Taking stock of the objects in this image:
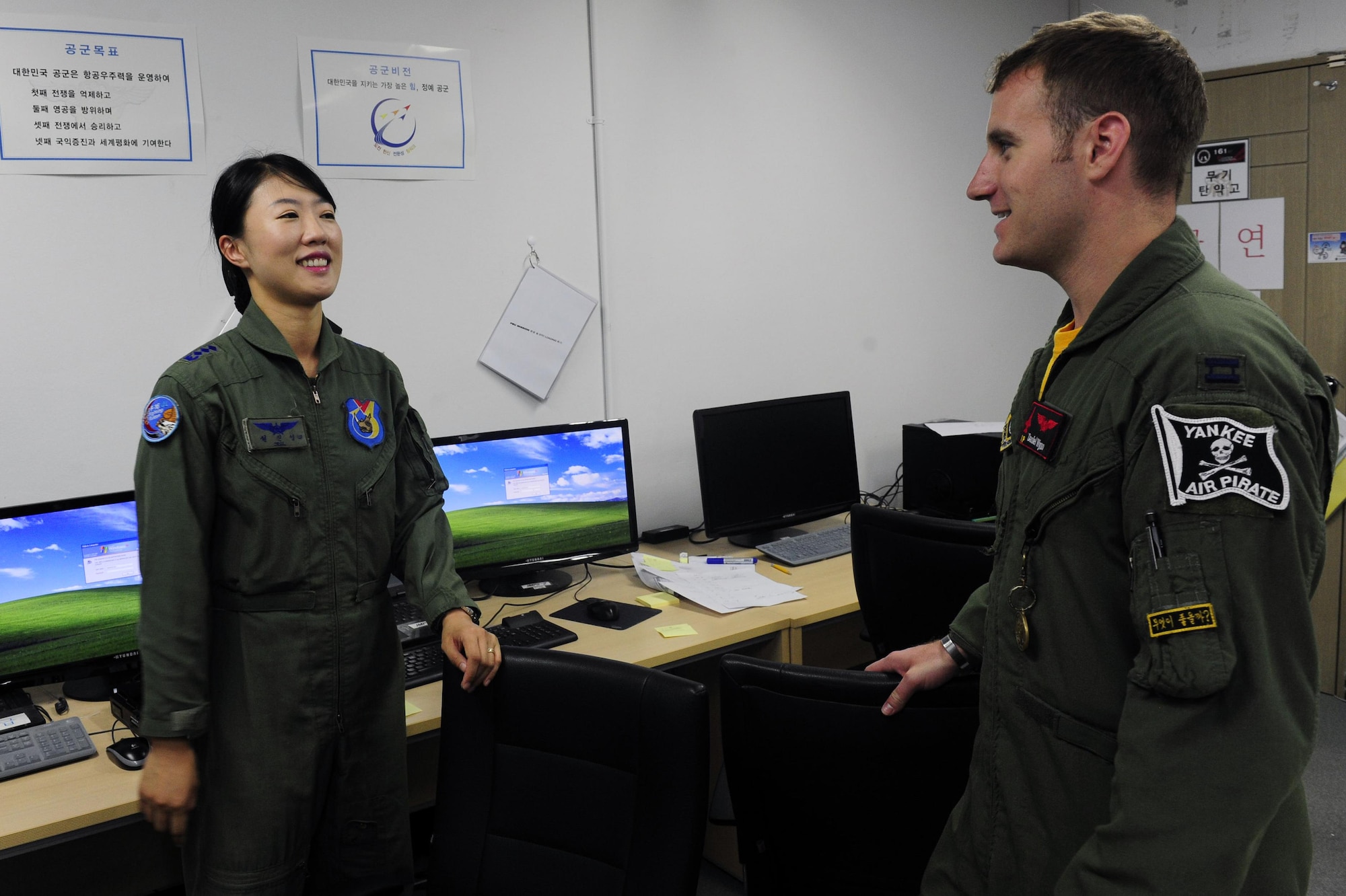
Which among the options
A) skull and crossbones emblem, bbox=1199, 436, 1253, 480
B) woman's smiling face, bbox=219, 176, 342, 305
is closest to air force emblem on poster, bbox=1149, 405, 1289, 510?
skull and crossbones emblem, bbox=1199, 436, 1253, 480

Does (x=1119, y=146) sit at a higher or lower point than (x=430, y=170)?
lower

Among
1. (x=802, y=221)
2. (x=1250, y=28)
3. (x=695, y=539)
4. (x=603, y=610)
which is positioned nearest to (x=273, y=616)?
(x=603, y=610)

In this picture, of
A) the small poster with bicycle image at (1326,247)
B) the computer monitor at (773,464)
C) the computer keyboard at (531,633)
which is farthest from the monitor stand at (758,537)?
the small poster with bicycle image at (1326,247)

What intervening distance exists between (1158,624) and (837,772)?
0.59 meters

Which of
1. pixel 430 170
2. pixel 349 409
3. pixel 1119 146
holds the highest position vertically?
pixel 430 170

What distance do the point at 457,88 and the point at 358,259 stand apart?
505 mm

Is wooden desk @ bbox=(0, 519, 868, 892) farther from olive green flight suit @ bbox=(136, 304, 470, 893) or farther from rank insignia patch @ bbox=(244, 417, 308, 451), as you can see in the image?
rank insignia patch @ bbox=(244, 417, 308, 451)

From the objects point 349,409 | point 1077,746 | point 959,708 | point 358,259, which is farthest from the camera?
point 358,259

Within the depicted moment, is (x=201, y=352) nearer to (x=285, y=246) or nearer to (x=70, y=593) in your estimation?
(x=285, y=246)

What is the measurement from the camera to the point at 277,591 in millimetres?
1556

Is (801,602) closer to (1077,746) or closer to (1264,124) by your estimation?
(1077,746)

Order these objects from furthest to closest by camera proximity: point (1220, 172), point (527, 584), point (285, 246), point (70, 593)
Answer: point (1220, 172)
point (527, 584)
point (70, 593)
point (285, 246)

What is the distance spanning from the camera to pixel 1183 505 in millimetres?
914

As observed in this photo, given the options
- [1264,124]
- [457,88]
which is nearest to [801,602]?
[457,88]
